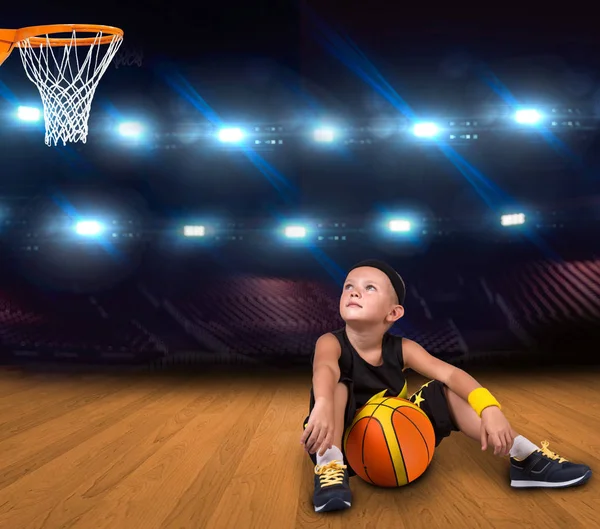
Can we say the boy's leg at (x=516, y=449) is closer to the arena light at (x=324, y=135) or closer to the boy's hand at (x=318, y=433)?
the boy's hand at (x=318, y=433)

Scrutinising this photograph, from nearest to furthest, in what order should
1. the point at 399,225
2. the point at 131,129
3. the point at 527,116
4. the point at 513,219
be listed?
the point at 527,116
the point at 513,219
the point at 131,129
the point at 399,225

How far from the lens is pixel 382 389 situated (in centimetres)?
187

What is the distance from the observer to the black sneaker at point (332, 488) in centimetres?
151

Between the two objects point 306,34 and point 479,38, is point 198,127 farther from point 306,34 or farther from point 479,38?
point 479,38

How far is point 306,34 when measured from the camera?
19.7 feet

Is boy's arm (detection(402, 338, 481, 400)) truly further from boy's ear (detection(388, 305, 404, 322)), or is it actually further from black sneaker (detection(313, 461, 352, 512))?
black sneaker (detection(313, 461, 352, 512))

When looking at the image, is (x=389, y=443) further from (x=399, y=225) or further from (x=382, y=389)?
(x=399, y=225)

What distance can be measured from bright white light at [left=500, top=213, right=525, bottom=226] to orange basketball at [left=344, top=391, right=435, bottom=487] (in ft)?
15.9

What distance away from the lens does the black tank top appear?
6.05ft

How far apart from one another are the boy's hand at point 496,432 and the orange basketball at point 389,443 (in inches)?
9.0

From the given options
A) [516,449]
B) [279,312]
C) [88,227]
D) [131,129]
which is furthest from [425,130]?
[516,449]

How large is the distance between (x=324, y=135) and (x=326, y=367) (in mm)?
5009

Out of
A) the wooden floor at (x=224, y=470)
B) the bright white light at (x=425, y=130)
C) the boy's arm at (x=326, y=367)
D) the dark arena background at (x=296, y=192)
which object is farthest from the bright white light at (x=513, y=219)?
the boy's arm at (x=326, y=367)

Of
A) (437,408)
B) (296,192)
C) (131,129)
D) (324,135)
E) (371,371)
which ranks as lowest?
(437,408)
